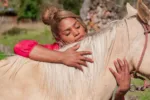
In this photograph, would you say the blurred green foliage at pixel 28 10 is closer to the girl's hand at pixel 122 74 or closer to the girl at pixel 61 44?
the girl at pixel 61 44

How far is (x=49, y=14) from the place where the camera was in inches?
163

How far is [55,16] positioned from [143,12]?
0.94m

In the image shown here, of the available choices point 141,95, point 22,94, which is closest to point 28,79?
point 22,94

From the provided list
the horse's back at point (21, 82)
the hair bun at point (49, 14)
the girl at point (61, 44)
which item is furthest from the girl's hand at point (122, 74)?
the hair bun at point (49, 14)

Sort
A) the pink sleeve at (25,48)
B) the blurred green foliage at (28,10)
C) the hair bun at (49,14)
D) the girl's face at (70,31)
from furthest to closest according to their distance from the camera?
the blurred green foliage at (28,10) → the hair bun at (49,14) → the girl's face at (70,31) → the pink sleeve at (25,48)

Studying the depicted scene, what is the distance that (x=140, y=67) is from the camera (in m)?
3.31

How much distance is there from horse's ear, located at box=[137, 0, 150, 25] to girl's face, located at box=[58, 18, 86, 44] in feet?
2.09

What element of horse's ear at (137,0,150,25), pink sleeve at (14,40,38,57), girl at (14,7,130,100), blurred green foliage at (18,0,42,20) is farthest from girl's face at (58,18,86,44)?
blurred green foliage at (18,0,42,20)

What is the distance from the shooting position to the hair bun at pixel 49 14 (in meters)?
4.10

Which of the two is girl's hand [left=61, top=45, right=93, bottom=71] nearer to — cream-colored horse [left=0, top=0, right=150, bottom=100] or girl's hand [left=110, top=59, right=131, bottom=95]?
cream-colored horse [left=0, top=0, right=150, bottom=100]

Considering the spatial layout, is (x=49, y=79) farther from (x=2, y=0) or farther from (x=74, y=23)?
(x=2, y=0)

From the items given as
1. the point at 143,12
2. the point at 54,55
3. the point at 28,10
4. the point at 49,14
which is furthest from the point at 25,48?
the point at 28,10

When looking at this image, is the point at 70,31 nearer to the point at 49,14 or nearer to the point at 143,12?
the point at 49,14

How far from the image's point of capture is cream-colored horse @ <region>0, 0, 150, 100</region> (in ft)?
10.8
